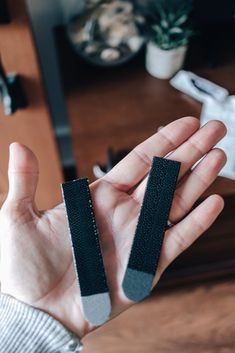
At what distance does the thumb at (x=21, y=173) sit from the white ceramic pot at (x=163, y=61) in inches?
16.4

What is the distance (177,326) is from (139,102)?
0.57m

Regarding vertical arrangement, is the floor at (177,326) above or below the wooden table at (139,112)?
below

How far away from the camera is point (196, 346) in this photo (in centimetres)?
100

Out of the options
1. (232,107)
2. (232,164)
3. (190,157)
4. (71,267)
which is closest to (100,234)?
(71,267)

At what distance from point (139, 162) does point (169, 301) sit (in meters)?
0.52

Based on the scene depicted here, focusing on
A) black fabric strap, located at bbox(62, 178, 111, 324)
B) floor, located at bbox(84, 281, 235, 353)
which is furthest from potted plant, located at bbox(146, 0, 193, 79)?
floor, located at bbox(84, 281, 235, 353)

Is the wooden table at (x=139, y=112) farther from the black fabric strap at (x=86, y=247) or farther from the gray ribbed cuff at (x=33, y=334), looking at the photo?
the gray ribbed cuff at (x=33, y=334)

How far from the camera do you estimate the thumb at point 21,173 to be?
23.0 inches

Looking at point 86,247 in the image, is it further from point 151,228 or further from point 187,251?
point 187,251

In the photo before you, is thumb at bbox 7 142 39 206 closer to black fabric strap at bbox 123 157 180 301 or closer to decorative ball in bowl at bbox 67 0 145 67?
black fabric strap at bbox 123 157 180 301

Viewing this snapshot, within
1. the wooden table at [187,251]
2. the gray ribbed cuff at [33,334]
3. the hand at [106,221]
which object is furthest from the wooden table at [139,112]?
the gray ribbed cuff at [33,334]

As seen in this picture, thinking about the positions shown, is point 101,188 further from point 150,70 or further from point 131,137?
point 150,70

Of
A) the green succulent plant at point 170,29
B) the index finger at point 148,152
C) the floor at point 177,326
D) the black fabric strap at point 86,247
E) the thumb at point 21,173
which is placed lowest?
the floor at point 177,326

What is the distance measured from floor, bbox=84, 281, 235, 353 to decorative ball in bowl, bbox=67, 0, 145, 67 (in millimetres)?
613
